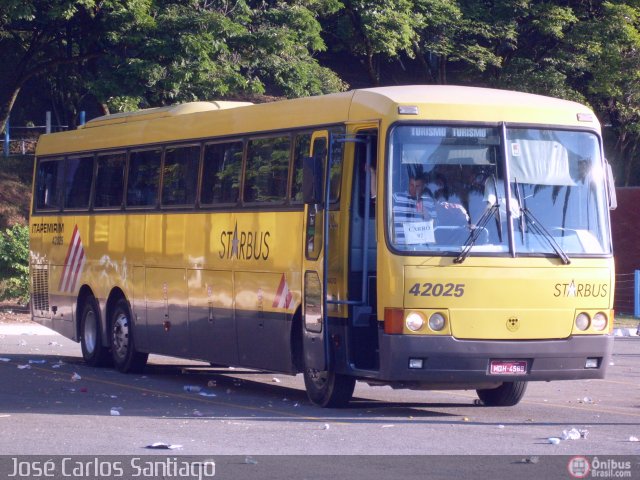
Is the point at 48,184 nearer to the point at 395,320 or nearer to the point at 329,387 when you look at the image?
the point at 329,387

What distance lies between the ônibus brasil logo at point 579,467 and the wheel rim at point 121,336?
921 centimetres

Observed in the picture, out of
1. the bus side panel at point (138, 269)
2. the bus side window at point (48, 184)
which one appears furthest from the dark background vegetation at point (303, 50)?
the bus side panel at point (138, 269)

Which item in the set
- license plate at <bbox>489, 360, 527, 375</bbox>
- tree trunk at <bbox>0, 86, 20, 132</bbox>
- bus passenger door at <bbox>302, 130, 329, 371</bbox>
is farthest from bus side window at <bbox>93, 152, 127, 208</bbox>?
tree trunk at <bbox>0, 86, 20, 132</bbox>

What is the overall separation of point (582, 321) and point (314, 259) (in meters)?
2.98

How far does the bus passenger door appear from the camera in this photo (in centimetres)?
1245

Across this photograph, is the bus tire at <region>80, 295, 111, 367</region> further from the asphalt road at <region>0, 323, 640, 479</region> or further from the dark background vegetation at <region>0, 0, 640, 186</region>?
the dark background vegetation at <region>0, 0, 640, 186</region>

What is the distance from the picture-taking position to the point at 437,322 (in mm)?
11719

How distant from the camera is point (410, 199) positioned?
1197 centimetres

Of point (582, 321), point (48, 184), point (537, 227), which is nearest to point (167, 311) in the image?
point (48, 184)

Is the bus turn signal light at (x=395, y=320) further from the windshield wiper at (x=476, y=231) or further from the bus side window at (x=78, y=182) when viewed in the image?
the bus side window at (x=78, y=182)

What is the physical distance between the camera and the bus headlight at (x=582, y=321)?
1220 cm

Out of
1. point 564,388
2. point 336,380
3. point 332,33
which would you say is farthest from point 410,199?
point 332,33

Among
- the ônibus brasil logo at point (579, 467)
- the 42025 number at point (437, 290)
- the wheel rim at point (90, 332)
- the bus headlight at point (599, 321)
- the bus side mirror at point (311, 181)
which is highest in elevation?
the bus side mirror at point (311, 181)

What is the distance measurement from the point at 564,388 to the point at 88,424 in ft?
24.0
